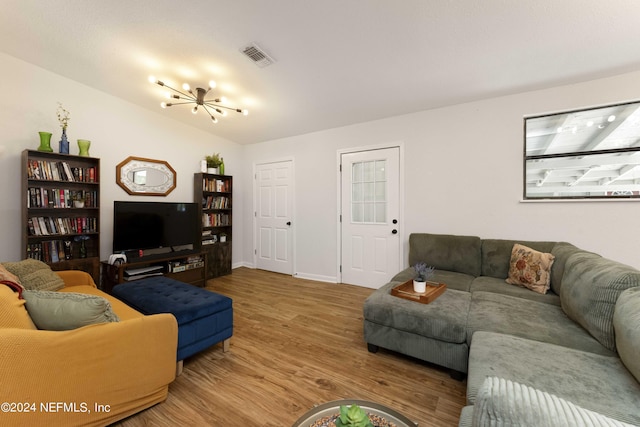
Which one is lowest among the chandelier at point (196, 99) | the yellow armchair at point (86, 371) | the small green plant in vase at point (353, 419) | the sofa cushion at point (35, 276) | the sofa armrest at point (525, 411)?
the yellow armchair at point (86, 371)

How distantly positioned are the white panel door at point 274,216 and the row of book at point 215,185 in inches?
24.0

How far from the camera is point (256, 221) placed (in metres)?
5.08

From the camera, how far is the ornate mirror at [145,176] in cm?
363

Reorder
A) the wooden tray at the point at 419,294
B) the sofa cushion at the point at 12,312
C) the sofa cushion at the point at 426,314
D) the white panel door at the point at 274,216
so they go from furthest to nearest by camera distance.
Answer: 1. the white panel door at the point at 274,216
2. the wooden tray at the point at 419,294
3. the sofa cushion at the point at 426,314
4. the sofa cushion at the point at 12,312

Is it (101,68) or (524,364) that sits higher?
(101,68)

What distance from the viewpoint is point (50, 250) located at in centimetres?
293

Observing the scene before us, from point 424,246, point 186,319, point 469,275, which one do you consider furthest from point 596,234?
point 186,319

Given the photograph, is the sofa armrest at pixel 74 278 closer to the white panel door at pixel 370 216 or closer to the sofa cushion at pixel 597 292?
the white panel door at pixel 370 216

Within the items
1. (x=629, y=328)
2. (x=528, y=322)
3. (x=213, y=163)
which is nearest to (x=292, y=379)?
(x=528, y=322)

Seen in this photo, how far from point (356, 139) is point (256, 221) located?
256 cm

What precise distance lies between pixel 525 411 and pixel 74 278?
357cm

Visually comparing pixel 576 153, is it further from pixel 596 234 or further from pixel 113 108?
pixel 113 108

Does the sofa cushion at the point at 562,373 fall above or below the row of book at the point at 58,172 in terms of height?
below

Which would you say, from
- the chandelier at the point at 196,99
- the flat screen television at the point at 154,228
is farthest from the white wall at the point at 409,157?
the chandelier at the point at 196,99
